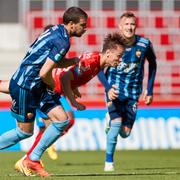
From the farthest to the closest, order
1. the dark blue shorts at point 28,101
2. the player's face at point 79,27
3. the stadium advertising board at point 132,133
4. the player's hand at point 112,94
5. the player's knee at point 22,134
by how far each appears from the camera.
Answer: the stadium advertising board at point 132,133 < the player's hand at point 112,94 < the player's knee at point 22,134 < the dark blue shorts at point 28,101 < the player's face at point 79,27

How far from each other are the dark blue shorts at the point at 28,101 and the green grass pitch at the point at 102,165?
2.16ft

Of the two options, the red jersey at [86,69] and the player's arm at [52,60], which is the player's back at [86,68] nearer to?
the red jersey at [86,69]

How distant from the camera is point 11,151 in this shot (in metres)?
16.8

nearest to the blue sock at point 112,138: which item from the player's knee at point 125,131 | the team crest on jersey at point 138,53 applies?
the player's knee at point 125,131

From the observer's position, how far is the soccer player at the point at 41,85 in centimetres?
966

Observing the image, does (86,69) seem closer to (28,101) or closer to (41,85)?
(41,85)

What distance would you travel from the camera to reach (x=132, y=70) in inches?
488

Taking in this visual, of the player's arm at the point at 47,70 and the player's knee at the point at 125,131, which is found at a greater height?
the player's arm at the point at 47,70

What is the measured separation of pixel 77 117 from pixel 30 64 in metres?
7.42

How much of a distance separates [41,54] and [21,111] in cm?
66

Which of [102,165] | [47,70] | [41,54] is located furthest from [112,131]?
[47,70]

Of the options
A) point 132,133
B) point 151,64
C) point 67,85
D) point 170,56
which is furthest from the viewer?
point 170,56

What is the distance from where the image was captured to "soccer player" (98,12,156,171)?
1192 centimetres

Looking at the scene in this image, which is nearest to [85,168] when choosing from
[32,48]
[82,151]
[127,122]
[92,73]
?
[127,122]
